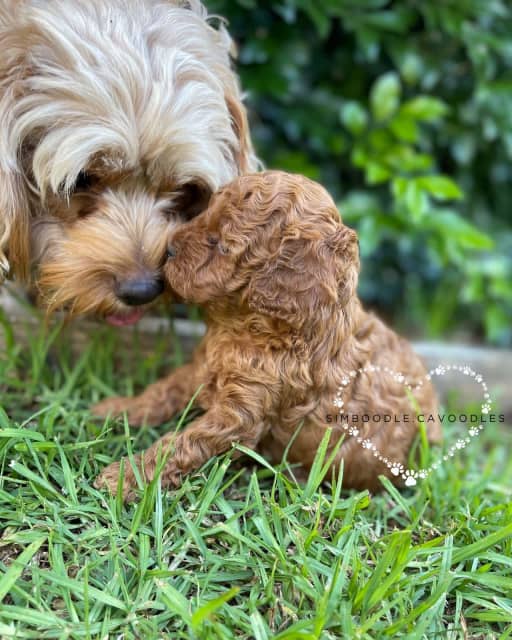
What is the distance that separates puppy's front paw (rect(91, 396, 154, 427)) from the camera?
9.16ft

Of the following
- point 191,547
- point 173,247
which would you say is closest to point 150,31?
point 173,247

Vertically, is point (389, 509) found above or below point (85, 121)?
below

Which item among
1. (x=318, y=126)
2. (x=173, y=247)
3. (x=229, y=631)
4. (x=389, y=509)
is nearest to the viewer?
(x=229, y=631)

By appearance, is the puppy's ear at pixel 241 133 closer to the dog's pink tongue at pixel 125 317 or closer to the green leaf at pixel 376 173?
the dog's pink tongue at pixel 125 317

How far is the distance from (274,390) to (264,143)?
232cm

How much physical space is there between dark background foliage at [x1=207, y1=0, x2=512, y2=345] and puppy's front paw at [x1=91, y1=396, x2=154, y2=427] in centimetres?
165

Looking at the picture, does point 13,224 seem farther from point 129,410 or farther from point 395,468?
point 395,468

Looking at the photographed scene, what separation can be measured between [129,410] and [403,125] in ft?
7.14

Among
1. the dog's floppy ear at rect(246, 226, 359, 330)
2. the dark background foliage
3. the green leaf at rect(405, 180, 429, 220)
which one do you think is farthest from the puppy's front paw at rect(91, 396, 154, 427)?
the green leaf at rect(405, 180, 429, 220)

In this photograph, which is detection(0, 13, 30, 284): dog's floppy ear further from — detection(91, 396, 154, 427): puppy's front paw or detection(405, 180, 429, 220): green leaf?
detection(405, 180, 429, 220): green leaf

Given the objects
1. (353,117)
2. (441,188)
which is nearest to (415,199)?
(441,188)

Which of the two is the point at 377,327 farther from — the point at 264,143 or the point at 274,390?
the point at 264,143

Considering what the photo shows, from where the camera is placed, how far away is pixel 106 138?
2.32 m

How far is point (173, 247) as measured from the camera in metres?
2.44
